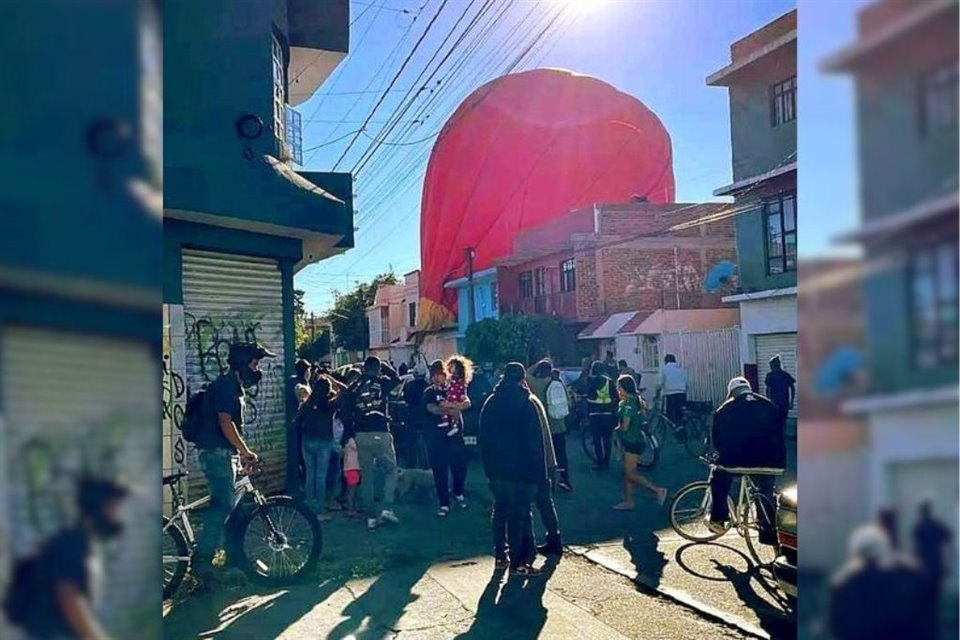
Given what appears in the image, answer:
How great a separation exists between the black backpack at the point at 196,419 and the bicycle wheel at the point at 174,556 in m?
0.73

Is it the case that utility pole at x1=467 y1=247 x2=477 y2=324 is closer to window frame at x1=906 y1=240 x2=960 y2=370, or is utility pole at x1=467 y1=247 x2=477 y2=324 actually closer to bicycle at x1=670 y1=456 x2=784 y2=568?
bicycle at x1=670 y1=456 x2=784 y2=568

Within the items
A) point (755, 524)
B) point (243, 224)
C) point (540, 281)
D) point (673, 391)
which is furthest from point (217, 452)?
point (540, 281)

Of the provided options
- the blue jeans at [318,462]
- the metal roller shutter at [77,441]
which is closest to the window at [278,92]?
the blue jeans at [318,462]

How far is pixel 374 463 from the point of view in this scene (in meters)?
8.49

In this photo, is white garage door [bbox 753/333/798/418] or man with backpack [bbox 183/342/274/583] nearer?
man with backpack [bbox 183/342/274/583]

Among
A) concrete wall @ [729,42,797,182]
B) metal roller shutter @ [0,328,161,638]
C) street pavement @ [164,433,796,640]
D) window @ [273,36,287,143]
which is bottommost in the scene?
street pavement @ [164,433,796,640]

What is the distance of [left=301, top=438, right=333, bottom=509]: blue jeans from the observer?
8.18 metres

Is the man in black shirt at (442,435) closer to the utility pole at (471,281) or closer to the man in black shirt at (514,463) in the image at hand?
the man in black shirt at (514,463)

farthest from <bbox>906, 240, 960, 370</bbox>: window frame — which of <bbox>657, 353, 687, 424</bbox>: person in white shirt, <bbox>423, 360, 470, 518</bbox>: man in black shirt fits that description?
<bbox>657, 353, 687, 424</bbox>: person in white shirt

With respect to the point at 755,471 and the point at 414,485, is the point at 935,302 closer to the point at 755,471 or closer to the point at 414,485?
the point at 755,471

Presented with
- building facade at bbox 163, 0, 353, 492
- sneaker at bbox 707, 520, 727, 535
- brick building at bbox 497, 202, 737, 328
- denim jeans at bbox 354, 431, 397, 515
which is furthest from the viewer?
brick building at bbox 497, 202, 737, 328

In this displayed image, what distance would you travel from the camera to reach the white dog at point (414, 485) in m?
9.07

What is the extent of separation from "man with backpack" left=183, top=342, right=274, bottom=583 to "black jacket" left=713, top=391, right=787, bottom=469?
11.4 feet

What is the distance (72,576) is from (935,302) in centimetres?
144
